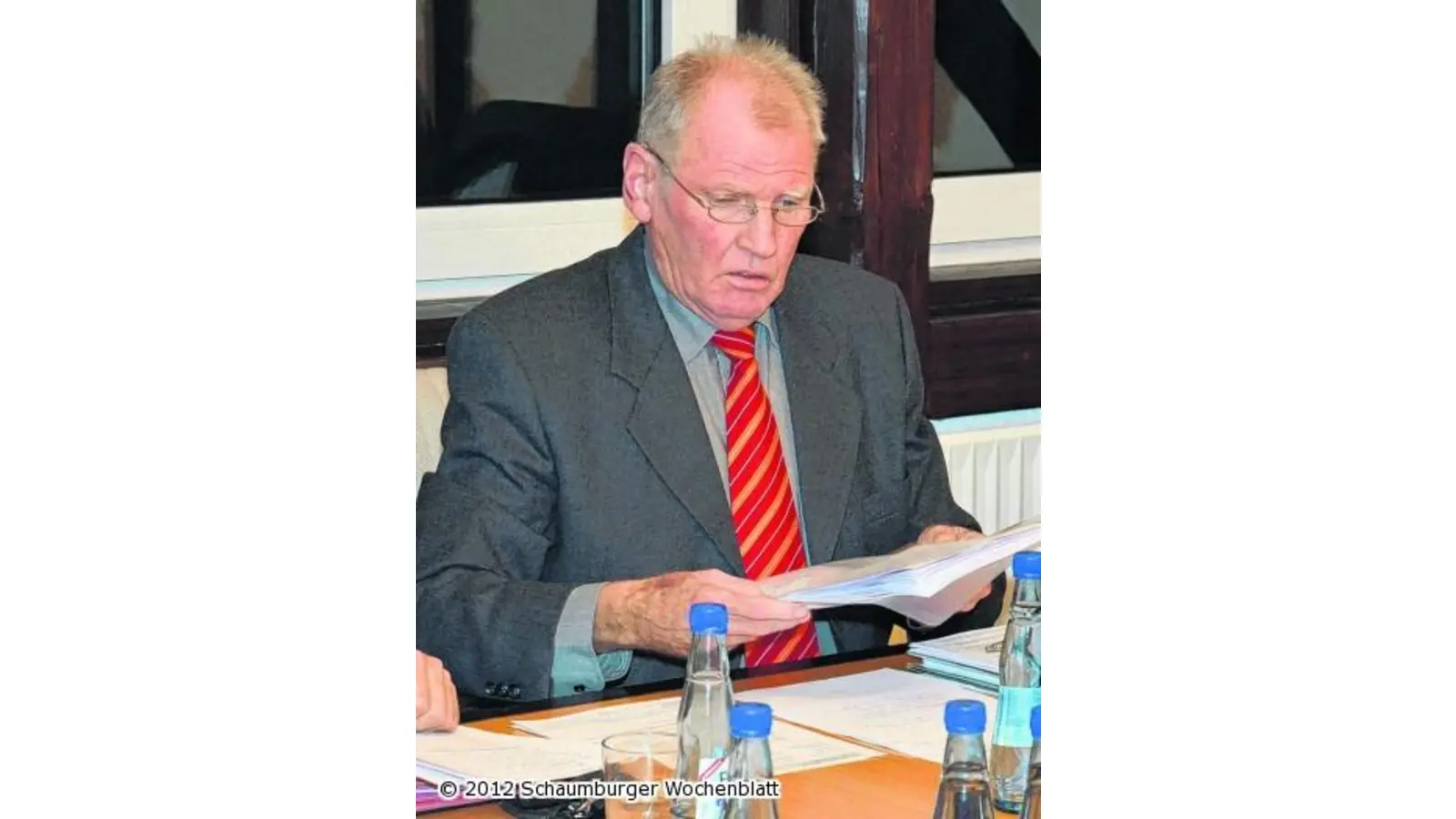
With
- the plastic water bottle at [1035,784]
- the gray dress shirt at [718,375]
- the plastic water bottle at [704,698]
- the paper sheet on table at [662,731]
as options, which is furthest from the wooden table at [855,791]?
the gray dress shirt at [718,375]

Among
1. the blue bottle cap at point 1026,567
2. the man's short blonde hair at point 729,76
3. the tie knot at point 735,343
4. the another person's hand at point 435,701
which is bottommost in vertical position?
the another person's hand at point 435,701

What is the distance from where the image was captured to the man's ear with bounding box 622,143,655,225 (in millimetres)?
2475

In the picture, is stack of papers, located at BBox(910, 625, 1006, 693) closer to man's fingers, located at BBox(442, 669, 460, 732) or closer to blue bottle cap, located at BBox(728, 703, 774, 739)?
man's fingers, located at BBox(442, 669, 460, 732)

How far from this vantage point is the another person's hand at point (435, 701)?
1.77 m

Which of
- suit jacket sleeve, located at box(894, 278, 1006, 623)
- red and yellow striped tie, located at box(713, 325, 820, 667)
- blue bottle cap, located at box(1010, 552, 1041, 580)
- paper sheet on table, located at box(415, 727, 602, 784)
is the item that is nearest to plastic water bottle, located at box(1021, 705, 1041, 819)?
blue bottle cap, located at box(1010, 552, 1041, 580)

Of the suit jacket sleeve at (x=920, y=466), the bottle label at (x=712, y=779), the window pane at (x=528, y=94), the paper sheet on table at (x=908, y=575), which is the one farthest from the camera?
the window pane at (x=528, y=94)

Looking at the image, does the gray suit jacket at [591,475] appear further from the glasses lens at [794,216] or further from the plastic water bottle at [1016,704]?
the plastic water bottle at [1016,704]

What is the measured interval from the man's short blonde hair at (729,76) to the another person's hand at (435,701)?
2.92ft

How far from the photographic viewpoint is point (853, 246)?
353 centimetres

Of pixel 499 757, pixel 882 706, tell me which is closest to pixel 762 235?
pixel 882 706
